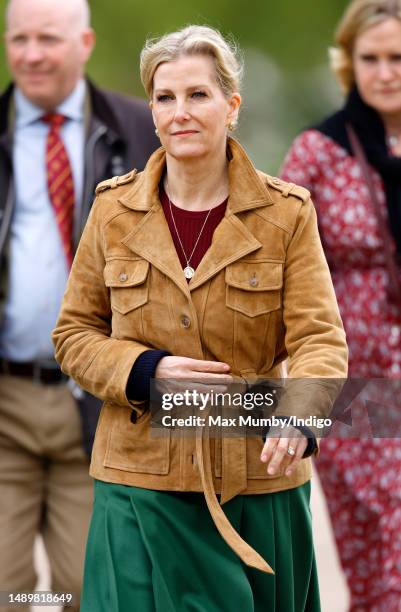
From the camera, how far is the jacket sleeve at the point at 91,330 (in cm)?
495

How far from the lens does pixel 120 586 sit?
4973 mm

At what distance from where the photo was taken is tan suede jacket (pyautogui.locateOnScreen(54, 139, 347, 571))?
4930mm

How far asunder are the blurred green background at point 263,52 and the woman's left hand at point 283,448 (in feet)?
31.3

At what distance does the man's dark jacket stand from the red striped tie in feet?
0.14

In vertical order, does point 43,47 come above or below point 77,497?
above

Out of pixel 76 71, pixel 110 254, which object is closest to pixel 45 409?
pixel 76 71

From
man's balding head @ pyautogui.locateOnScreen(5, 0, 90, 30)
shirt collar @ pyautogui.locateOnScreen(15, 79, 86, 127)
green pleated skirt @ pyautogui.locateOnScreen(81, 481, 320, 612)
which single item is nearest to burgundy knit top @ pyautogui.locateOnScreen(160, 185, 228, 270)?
green pleated skirt @ pyautogui.locateOnScreen(81, 481, 320, 612)

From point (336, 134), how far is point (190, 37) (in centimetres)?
208

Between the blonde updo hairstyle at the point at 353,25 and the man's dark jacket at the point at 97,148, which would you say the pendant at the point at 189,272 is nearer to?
the man's dark jacket at the point at 97,148

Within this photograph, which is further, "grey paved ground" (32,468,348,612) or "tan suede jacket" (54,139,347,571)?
"grey paved ground" (32,468,348,612)

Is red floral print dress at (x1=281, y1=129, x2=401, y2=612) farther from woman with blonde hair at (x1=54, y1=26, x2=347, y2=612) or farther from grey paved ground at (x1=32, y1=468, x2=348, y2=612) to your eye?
woman with blonde hair at (x1=54, y1=26, x2=347, y2=612)

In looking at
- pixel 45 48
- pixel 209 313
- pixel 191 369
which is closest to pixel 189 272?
pixel 209 313

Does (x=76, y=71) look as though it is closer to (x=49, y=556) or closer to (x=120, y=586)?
(x=49, y=556)

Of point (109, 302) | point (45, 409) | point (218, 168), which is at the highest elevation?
point (218, 168)
